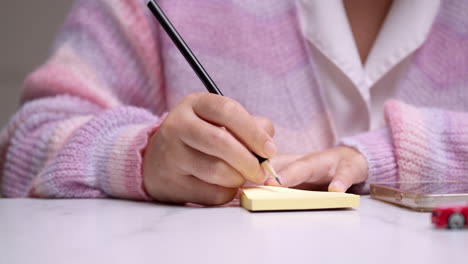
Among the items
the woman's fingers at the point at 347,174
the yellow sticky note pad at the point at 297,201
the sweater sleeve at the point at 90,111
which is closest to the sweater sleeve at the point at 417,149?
the woman's fingers at the point at 347,174

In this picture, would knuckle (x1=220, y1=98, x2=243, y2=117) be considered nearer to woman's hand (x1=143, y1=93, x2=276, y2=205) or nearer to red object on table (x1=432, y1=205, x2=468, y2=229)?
woman's hand (x1=143, y1=93, x2=276, y2=205)

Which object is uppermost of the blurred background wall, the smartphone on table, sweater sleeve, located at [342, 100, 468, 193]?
the blurred background wall

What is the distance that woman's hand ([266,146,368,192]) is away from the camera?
52 centimetres

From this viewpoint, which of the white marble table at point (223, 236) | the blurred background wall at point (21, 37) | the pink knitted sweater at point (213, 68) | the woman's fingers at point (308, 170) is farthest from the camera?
the blurred background wall at point (21, 37)

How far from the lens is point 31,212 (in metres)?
0.46

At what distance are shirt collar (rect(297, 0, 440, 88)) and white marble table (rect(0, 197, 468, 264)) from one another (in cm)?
35

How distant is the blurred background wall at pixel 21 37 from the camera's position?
4.92 ft

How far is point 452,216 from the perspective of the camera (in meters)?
0.35

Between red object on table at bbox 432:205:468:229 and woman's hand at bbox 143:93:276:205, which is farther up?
woman's hand at bbox 143:93:276:205

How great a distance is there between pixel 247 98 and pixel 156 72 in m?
0.17

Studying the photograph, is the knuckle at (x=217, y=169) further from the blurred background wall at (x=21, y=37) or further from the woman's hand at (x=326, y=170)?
the blurred background wall at (x=21, y=37)

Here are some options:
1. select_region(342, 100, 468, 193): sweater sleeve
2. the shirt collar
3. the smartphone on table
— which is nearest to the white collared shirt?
the shirt collar

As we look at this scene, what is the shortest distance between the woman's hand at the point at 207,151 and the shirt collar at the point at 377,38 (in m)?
0.31

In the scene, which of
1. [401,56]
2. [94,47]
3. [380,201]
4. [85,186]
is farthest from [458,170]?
[94,47]
